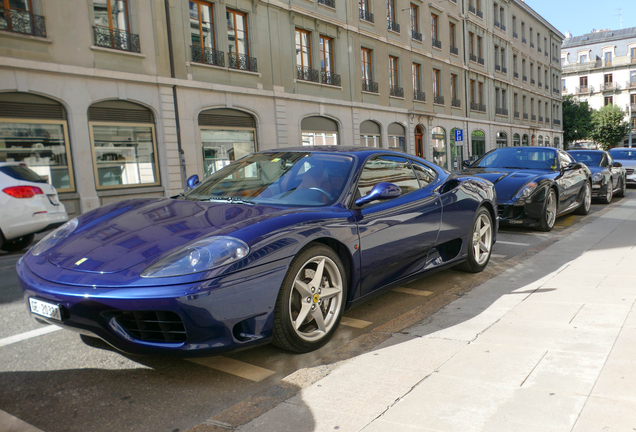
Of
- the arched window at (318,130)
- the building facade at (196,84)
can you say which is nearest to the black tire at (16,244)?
the building facade at (196,84)

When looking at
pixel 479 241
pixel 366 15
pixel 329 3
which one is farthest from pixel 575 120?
pixel 479 241

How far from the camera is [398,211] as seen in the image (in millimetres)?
3869

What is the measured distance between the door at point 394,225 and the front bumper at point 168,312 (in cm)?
109

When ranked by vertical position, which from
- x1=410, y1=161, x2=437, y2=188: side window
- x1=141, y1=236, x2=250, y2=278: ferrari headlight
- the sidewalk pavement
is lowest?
the sidewalk pavement

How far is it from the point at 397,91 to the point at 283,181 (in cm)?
2378

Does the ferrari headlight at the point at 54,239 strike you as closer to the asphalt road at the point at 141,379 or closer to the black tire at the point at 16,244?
the asphalt road at the point at 141,379

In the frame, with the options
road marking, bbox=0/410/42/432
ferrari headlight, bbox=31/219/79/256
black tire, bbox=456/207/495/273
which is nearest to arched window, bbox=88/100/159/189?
ferrari headlight, bbox=31/219/79/256

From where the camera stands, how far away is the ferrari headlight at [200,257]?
2514 millimetres

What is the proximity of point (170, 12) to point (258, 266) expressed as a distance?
48.8 ft

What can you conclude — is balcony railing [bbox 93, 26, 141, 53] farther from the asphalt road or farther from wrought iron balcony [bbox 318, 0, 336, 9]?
the asphalt road

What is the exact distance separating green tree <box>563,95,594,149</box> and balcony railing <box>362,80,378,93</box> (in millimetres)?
42854

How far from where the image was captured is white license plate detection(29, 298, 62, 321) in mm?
2561

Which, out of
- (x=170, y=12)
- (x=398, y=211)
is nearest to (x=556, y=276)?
(x=398, y=211)

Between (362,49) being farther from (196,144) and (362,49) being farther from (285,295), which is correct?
(285,295)
